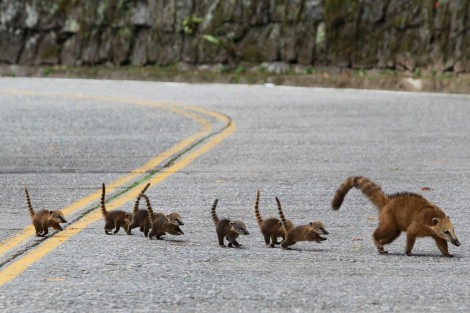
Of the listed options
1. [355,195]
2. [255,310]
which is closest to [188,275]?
[255,310]

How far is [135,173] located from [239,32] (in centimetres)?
2205

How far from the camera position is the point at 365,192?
9148 mm

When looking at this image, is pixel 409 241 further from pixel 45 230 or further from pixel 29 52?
pixel 29 52

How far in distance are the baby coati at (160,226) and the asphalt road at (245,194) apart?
7 centimetres

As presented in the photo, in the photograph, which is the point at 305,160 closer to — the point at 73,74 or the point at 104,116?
the point at 104,116

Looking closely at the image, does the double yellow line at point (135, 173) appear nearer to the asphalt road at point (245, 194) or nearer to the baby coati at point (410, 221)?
the asphalt road at point (245, 194)

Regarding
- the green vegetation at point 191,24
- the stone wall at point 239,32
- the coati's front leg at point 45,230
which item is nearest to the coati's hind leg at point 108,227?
the coati's front leg at point 45,230

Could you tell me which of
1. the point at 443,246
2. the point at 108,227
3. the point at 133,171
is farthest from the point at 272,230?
the point at 133,171

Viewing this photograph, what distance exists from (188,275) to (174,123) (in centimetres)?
1390

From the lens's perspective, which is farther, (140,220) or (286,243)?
(140,220)

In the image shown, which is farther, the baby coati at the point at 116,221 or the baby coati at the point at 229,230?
the baby coati at the point at 116,221

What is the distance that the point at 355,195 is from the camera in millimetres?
12719

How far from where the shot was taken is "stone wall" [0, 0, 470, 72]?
110ft

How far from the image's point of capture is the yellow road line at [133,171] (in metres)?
9.67
